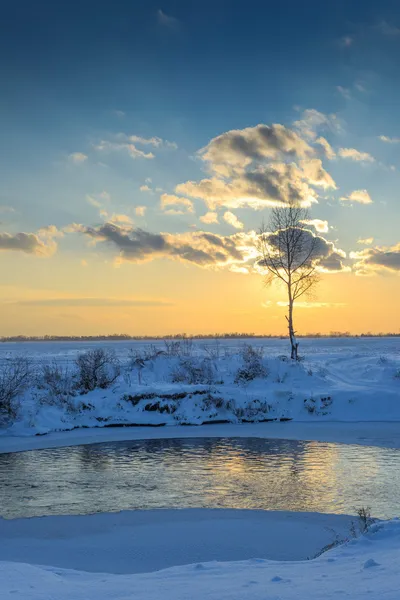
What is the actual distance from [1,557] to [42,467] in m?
6.94

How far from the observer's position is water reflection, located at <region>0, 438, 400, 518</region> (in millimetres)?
11156

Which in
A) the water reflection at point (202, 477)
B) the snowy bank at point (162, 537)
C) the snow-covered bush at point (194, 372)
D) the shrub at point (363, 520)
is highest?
the snow-covered bush at point (194, 372)

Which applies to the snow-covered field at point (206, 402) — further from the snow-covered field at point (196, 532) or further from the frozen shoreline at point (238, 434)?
the frozen shoreline at point (238, 434)

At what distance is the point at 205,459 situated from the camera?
15.8 metres

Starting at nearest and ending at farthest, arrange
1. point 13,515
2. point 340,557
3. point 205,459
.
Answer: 1. point 340,557
2. point 13,515
3. point 205,459

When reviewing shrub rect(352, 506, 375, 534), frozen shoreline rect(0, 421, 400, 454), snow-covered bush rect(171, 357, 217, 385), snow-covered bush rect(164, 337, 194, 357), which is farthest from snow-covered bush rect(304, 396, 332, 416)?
shrub rect(352, 506, 375, 534)

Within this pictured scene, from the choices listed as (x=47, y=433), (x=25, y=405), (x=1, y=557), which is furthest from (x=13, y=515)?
(x=25, y=405)

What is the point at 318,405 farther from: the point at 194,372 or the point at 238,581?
the point at 238,581

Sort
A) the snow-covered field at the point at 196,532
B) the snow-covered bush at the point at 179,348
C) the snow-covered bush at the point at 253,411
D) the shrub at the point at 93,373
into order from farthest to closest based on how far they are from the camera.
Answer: the snow-covered bush at the point at 179,348 → the shrub at the point at 93,373 → the snow-covered bush at the point at 253,411 → the snow-covered field at the point at 196,532

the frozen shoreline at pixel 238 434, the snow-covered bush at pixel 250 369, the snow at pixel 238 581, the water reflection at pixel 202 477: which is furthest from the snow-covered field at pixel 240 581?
the snow-covered bush at pixel 250 369

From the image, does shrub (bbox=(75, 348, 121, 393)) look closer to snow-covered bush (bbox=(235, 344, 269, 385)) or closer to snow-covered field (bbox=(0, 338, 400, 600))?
snow-covered field (bbox=(0, 338, 400, 600))

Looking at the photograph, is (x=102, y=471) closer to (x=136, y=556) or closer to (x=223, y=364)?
(x=136, y=556)

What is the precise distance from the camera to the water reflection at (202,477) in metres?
11.2

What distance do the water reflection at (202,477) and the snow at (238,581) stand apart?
13.0ft
